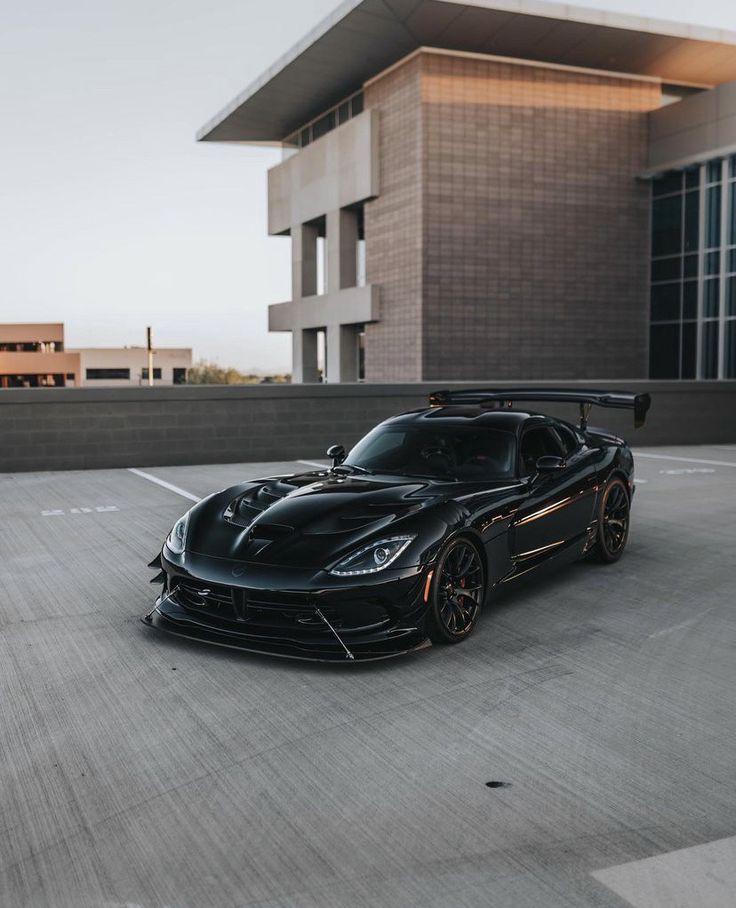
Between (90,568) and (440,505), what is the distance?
3540 mm

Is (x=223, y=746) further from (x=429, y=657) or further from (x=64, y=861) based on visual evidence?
(x=429, y=657)

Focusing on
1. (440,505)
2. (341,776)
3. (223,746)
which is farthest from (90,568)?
(341,776)

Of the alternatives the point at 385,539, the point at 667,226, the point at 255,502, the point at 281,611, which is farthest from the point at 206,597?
the point at 667,226

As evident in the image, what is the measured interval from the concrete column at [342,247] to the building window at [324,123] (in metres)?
3.42

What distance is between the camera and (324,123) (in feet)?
128

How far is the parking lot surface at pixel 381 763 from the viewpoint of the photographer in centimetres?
312

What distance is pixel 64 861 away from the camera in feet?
10.6

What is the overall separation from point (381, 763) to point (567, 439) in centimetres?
425

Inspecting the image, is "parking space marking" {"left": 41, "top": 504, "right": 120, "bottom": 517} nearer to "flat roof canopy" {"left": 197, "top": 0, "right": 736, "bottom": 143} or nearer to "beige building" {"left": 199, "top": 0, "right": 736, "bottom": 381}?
"beige building" {"left": 199, "top": 0, "right": 736, "bottom": 381}

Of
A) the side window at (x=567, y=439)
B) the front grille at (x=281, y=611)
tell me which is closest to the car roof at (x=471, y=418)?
the side window at (x=567, y=439)

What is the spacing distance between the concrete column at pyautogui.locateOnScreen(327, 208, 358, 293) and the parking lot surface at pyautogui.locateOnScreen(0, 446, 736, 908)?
30916 mm

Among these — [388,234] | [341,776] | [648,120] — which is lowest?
[341,776]

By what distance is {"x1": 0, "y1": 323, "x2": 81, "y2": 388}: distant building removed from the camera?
100m

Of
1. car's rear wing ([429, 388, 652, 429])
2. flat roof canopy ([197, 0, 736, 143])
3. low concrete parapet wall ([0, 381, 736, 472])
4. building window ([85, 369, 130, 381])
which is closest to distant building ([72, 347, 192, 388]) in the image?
building window ([85, 369, 130, 381])
